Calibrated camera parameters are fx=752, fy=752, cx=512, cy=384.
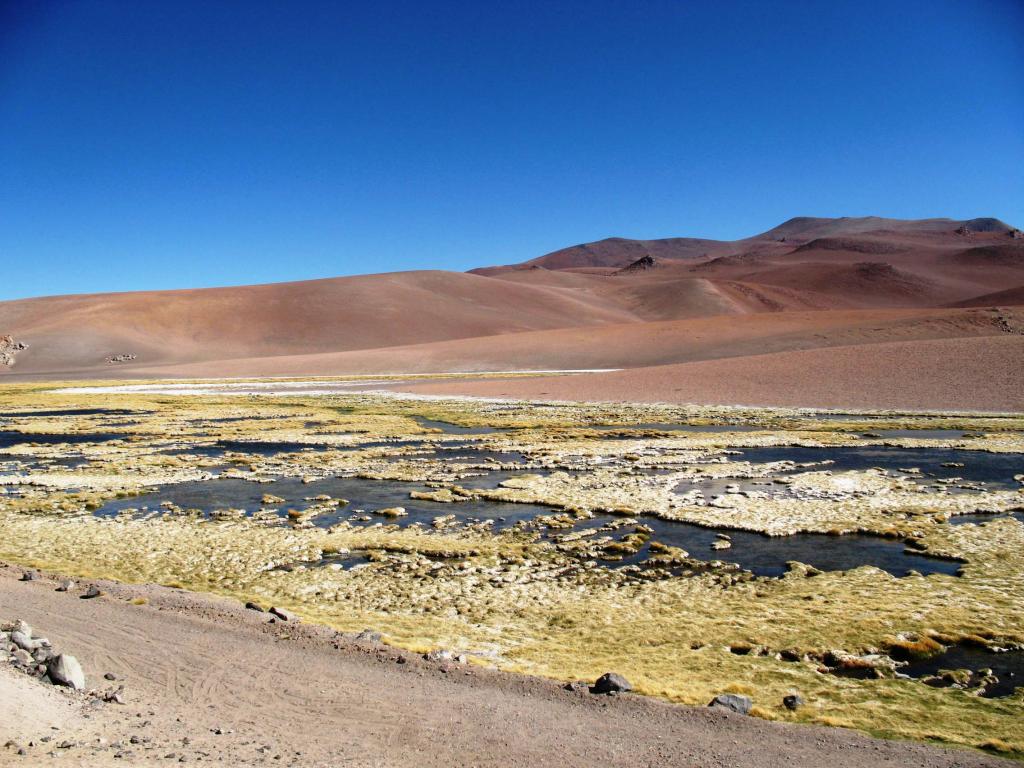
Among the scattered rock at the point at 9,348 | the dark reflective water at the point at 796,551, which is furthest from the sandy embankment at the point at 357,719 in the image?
the scattered rock at the point at 9,348

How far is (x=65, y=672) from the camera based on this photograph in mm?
7016

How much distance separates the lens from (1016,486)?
18688 mm

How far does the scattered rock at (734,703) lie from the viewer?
6988mm

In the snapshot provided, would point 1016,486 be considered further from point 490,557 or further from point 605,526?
point 490,557

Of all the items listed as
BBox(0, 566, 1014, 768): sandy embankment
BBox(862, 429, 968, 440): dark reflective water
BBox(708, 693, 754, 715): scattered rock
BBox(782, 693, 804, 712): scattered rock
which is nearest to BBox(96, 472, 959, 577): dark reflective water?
BBox(782, 693, 804, 712): scattered rock

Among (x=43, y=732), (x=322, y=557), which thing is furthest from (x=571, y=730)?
(x=322, y=557)

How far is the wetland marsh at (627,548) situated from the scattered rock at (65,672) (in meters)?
3.15

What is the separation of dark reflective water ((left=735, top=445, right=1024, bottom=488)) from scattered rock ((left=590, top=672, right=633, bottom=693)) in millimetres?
15849

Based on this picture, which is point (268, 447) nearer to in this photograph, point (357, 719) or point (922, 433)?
point (357, 719)

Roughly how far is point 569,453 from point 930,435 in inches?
600

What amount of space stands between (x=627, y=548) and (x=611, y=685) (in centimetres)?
604

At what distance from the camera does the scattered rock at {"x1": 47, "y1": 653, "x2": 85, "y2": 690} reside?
698 centimetres

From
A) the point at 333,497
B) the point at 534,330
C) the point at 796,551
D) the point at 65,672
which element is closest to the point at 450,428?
the point at 333,497

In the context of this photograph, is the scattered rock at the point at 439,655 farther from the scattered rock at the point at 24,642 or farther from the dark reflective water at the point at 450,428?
the dark reflective water at the point at 450,428
